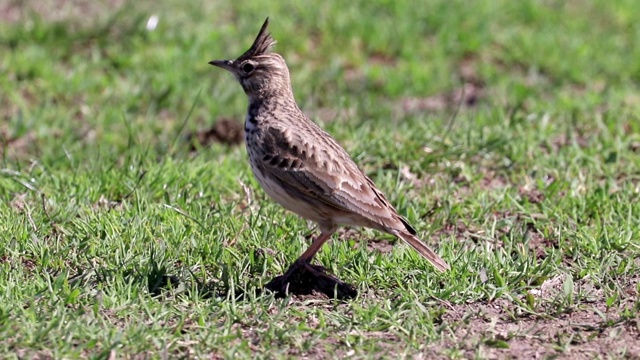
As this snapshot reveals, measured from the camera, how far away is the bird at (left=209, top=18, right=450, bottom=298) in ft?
18.7

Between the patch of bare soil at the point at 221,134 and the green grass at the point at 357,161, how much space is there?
0.25 metres

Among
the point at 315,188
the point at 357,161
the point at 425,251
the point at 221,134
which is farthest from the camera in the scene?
the point at 221,134

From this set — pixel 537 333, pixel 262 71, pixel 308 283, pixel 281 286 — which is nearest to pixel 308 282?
pixel 308 283

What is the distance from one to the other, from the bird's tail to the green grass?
13 centimetres

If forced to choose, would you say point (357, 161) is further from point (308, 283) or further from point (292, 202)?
point (308, 283)

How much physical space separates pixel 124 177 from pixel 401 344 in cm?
275

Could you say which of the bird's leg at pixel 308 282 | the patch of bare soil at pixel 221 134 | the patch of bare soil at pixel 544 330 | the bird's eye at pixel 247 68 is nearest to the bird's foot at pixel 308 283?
the bird's leg at pixel 308 282

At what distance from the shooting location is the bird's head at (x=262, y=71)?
21.2 ft

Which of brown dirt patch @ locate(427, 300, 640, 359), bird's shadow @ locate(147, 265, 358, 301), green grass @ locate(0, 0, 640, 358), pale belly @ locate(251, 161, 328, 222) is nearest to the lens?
brown dirt patch @ locate(427, 300, 640, 359)

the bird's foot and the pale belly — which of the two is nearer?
the bird's foot

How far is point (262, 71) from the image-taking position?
6.49 m

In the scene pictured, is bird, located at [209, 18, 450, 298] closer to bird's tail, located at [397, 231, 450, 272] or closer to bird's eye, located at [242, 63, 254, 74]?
bird's tail, located at [397, 231, 450, 272]

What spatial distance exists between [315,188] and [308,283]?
507 millimetres

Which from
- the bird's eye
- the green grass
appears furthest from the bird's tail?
the bird's eye
